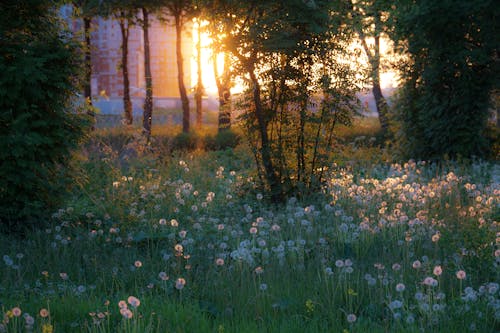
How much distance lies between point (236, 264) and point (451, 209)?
3350 mm

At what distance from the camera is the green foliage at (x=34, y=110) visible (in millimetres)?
7258

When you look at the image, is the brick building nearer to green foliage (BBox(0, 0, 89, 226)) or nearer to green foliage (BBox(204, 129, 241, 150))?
green foliage (BBox(204, 129, 241, 150))

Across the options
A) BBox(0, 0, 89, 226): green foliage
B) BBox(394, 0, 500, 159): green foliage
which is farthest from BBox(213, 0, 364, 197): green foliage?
BBox(394, 0, 500, 159): green foliage

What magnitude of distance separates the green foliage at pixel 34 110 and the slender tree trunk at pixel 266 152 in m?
2.72

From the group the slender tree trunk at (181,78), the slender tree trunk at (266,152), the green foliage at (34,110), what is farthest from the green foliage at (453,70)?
the slender tree trunk at (181,78)

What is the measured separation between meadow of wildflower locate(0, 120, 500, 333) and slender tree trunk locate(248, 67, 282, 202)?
29cm

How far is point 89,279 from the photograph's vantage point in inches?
227

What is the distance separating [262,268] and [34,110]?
3.70 meters

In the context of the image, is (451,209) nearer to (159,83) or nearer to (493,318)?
(493,318)

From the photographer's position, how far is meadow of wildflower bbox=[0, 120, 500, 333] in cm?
438

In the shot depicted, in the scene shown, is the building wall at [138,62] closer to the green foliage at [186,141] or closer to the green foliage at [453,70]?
the green foliage at [186,141]

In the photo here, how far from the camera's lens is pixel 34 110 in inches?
296

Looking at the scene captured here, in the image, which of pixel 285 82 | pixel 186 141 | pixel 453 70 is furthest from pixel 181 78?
pixel 285 82

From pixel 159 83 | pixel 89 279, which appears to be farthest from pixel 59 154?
pixel 159 83
